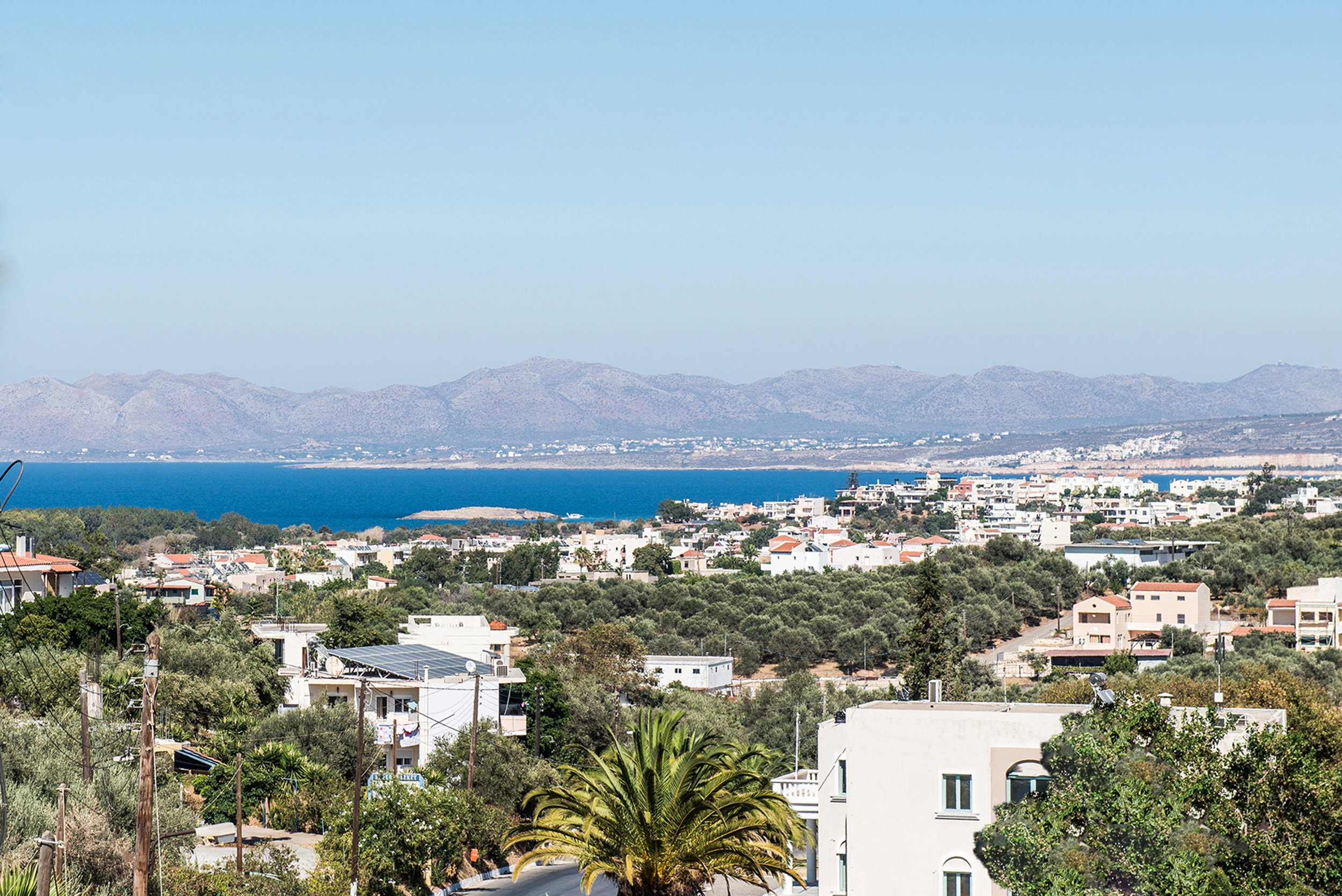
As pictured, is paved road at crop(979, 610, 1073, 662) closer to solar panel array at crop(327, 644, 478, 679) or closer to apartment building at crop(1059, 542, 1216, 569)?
apartment building at crop(1059, 542, 1216, 569)

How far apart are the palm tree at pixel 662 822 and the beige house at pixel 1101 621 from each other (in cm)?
6024

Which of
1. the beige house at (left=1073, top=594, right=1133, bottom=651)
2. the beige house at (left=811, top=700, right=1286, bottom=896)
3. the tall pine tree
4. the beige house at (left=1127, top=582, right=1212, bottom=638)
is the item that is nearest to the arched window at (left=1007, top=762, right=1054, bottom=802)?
the beige house at (left=811, top=700, right=1286, bottom=896)

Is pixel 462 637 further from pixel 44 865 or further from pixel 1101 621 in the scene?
pixel 1101 621

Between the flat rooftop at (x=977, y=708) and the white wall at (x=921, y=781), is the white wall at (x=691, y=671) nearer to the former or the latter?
the flat rooftop at (x=977, y=708)

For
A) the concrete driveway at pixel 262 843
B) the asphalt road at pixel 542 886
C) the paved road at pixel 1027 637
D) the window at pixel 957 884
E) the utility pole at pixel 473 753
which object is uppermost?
the window at pixel 957 884

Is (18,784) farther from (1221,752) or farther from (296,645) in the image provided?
(296,645)

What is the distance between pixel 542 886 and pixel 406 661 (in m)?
13.9

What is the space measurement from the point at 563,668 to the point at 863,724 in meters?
36.0

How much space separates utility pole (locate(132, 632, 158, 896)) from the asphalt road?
14.4 m

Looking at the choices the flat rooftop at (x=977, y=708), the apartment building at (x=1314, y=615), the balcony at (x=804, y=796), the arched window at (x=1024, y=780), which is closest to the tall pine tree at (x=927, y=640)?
the apartment building at (x=1314, y=615)

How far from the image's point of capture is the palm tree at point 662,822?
22.0 metres

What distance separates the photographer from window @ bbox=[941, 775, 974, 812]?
22.2 metres

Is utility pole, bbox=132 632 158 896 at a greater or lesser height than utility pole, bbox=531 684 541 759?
greater

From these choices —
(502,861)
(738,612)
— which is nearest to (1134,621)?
(738,612)
